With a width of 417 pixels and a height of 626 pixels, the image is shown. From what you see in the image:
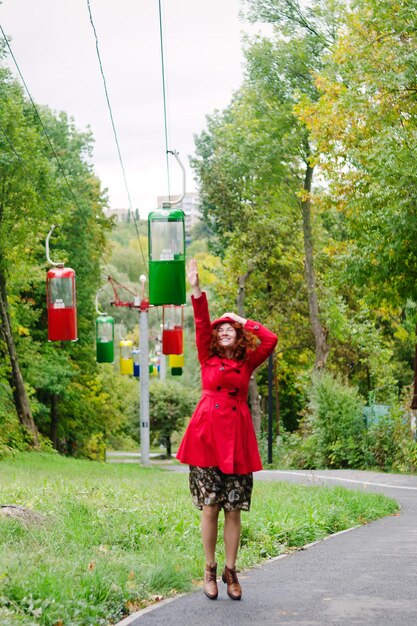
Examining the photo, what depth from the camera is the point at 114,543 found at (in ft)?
35.3

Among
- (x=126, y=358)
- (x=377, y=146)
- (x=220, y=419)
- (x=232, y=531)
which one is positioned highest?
(x=377, y=146)

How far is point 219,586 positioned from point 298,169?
134ft

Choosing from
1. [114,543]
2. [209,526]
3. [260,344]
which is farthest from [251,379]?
[209,526]

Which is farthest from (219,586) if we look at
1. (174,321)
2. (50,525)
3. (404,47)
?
(174,321)

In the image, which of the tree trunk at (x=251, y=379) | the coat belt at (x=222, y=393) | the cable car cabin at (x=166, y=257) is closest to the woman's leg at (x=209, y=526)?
the coat belt at (x=222, y=393)

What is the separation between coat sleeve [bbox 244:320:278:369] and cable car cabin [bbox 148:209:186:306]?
683cm

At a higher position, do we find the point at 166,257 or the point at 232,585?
the point at 166,257

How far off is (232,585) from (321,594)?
2.37 feet

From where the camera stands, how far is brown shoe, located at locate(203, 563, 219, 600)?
334 inches

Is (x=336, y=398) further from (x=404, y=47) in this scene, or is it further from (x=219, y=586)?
(x=219, y=586)

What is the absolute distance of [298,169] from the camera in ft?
161

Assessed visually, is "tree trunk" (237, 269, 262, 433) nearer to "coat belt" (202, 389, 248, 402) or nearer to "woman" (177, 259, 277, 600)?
"woman" (177, 259, 277, 600)

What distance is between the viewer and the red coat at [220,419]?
8.57 m

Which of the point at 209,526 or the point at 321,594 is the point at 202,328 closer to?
the point at 209,526
